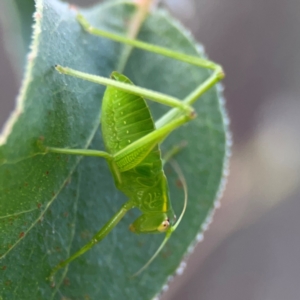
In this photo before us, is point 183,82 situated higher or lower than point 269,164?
higher

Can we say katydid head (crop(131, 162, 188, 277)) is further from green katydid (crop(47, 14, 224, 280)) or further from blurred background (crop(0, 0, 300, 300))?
blurred background (crop(0, 0, 300, 300))

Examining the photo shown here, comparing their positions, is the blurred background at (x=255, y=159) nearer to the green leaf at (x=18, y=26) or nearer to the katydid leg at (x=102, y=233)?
the green leaf at (x=18, y=26)

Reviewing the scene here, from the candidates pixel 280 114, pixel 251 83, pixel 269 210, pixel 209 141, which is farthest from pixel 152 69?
pixel 269 210

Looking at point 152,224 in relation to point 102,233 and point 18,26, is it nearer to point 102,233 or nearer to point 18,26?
point 102,233

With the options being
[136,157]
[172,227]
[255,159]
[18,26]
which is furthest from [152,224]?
[255,159]

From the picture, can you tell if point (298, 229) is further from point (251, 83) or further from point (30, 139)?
point (30, 139)

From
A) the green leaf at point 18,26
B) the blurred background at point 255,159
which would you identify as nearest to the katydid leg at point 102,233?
the green leaf at point 18,26
